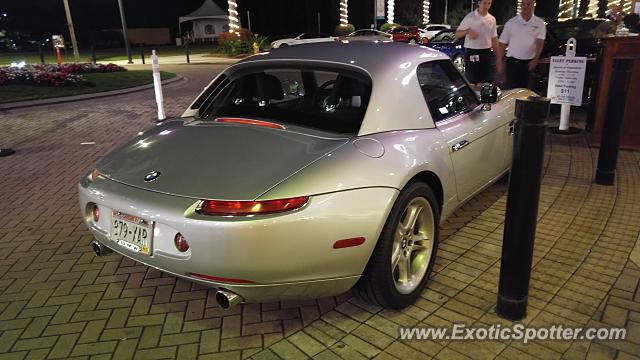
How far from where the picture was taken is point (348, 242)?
2.45m

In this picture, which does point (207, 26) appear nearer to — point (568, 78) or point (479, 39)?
point (479, 39)

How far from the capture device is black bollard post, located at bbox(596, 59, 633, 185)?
15.4ft

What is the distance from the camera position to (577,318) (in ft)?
9.18

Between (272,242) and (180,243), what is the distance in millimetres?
465

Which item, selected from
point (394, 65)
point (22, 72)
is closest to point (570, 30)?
point (394, 65)

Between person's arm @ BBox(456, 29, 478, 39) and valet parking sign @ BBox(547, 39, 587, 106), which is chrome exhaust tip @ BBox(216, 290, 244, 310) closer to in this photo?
valet parking sign @ BBox(547, 39, 587, 106)

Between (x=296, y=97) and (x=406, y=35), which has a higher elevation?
(x=296, y=97)

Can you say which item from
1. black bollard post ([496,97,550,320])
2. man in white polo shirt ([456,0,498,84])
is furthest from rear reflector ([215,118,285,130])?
man in white polo shirt ([456,0,498,84])

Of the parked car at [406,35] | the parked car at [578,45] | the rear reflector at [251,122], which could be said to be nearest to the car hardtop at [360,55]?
the rear reflector at [251,122]

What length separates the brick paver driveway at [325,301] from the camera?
2637mm

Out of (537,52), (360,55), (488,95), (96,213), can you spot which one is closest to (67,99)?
(537,52)

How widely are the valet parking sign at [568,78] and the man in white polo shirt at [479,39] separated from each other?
0.96 metres

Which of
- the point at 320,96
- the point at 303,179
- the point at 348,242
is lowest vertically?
the point at 348,242

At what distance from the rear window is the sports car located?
0.03 ft
